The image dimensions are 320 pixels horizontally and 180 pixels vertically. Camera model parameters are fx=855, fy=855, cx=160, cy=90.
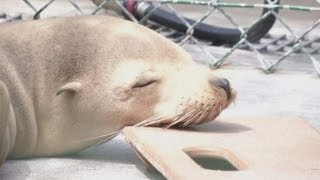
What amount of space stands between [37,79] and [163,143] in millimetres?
409

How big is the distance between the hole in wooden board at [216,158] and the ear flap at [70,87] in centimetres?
35

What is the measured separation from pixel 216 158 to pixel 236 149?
8 cm

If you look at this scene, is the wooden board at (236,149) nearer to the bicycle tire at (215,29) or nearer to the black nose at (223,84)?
the black nose at (223,84)

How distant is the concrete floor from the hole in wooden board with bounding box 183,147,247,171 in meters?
0.12

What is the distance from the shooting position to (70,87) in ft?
7.59

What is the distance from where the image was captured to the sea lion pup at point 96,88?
7.63ft

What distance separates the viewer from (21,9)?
5.84m

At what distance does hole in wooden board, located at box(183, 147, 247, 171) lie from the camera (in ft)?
7.20

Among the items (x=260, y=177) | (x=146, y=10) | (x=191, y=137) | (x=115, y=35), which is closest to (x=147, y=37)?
(x=115, y=35)

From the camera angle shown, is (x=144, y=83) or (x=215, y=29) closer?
(x=144, y=83)

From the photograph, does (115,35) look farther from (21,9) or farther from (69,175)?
(21,9)

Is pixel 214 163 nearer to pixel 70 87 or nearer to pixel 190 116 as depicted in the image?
pixel 190 116

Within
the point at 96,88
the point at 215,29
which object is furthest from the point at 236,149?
the point at 215,29

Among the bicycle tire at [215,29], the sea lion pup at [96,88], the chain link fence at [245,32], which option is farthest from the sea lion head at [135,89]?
the bicycle tire at [215,29]
